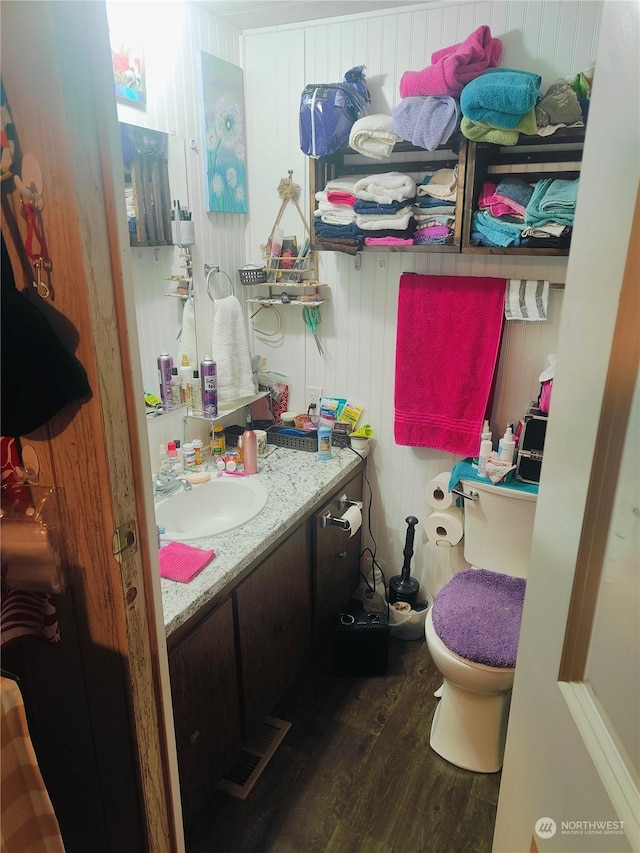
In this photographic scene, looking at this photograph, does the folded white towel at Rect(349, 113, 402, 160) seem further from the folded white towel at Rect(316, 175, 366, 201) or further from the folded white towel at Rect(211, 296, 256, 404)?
the folded white towel at Rect(211, 296, 256, 404)

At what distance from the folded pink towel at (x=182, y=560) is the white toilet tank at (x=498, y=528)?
3.27 ft

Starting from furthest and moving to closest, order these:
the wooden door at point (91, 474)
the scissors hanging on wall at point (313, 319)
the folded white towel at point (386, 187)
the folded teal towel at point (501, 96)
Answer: the scissors hanging on wall at point (313, 319), the folded white towel at point (386, 187), the folded teal towel at point (501, 96), the wooden door at point (91, 474)

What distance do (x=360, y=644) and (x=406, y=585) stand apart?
0.37 m

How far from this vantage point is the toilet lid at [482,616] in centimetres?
176

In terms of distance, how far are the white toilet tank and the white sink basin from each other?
0.77m

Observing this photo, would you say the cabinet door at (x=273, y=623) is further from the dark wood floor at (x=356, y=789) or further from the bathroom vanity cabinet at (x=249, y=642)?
the dark wood floor at (x=356, y=789)

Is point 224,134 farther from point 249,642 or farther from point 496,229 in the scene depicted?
point 249,642

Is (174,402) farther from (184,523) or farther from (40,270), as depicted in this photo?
(40,270)

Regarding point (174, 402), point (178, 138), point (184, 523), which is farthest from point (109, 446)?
point (178, 138)

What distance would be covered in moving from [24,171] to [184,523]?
1372mm

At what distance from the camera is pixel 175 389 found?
2.13 meters

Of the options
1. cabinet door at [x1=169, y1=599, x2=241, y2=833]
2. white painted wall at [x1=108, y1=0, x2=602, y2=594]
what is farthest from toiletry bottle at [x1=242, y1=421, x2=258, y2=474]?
cabinet door at [x1=169, y1=599, x2=241, y2=833]

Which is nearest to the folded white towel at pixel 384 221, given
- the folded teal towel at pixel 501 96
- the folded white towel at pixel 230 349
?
the folded teal towel at pixel 501 96

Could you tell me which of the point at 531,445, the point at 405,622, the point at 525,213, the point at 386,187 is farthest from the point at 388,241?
the point at 405,622
